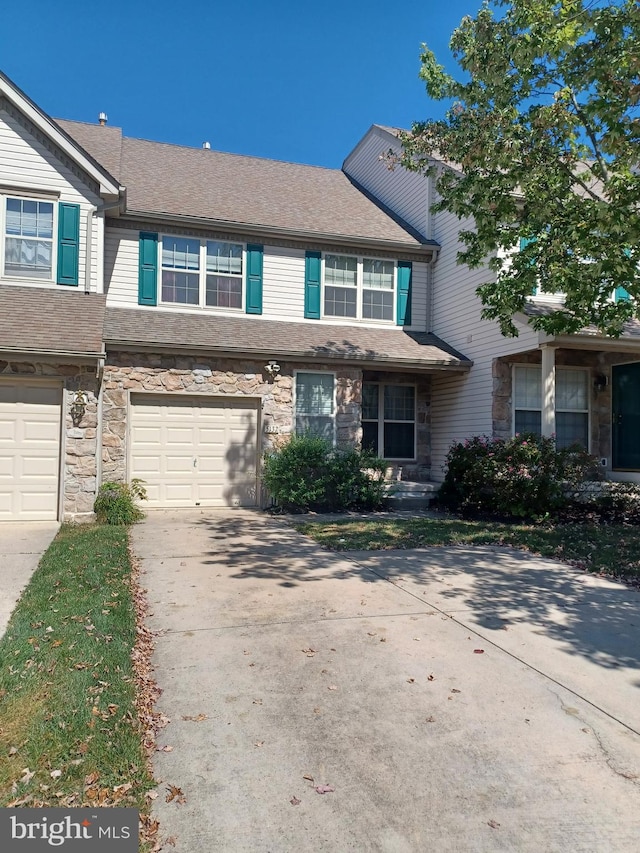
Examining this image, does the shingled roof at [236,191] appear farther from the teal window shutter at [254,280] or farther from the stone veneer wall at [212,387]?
the stone veneer wall at [212,387]

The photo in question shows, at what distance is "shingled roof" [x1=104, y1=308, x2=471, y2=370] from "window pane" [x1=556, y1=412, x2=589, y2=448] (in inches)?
97.1

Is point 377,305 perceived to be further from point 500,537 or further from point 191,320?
→ point 500,537

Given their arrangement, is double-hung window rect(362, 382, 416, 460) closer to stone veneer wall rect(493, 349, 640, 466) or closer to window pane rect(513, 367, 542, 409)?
window pane rect(513, 367, 542, 409)

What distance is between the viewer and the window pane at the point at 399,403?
14.6 meters

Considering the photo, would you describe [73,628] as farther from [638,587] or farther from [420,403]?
[420,403]

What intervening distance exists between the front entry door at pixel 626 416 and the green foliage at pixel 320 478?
5.47 meters

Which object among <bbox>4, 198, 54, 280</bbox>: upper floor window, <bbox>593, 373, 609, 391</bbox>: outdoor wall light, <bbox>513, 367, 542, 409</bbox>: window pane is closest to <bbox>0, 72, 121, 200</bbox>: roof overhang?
<bbox>4, 198, 54, 280</bbox>: upper floor window

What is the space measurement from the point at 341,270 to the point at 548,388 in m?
5.43

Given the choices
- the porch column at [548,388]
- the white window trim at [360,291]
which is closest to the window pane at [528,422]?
the porch column at [548,388]

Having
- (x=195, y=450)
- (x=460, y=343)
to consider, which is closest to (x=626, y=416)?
(x=460, y=343)

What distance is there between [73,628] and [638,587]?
5.71m

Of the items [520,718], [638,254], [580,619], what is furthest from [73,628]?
[638,254]

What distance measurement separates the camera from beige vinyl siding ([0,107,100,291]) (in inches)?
422

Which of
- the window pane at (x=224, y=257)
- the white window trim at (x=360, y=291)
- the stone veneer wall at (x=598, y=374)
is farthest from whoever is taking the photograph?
the white window trim at (x=360, y=291)
